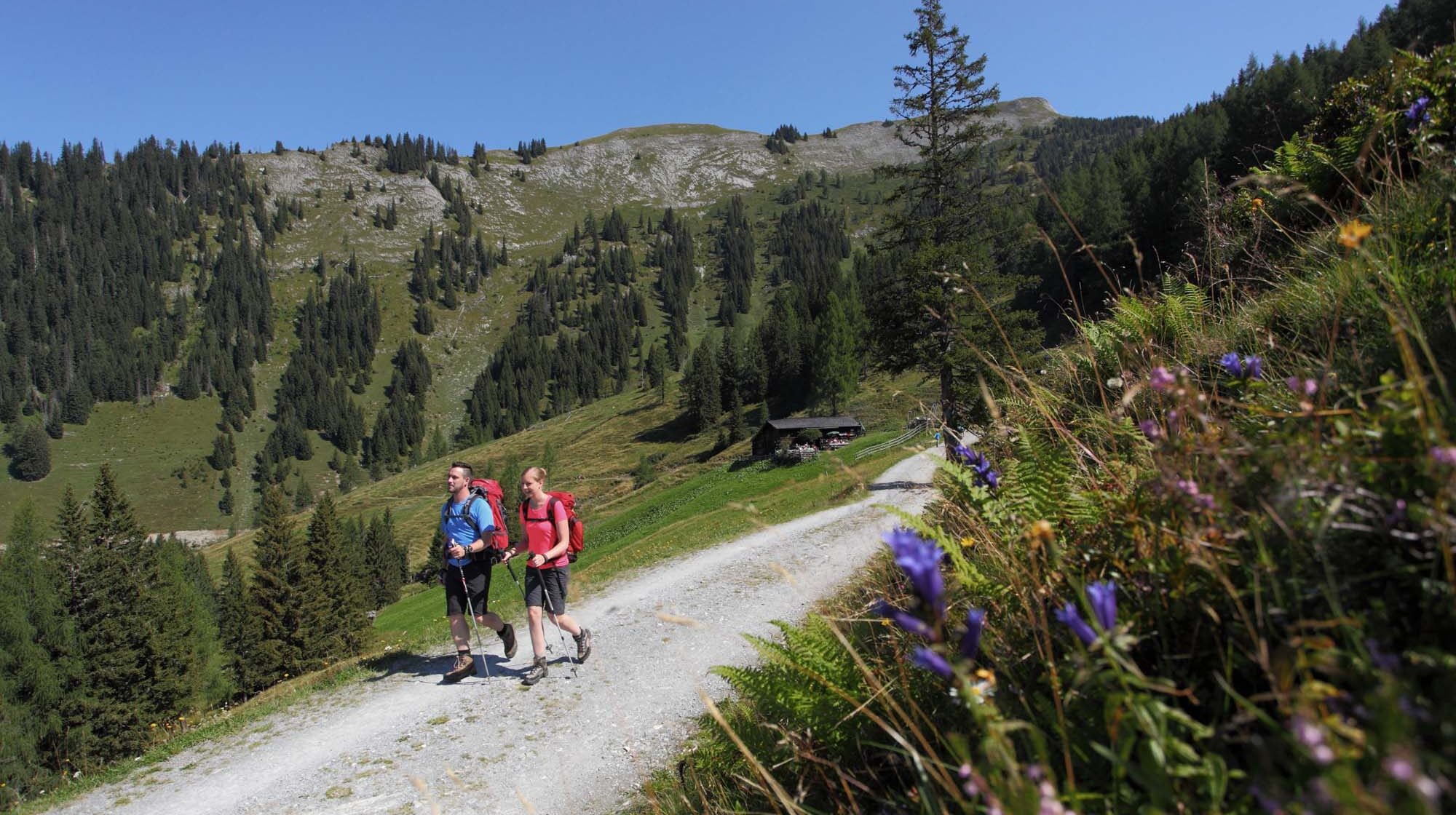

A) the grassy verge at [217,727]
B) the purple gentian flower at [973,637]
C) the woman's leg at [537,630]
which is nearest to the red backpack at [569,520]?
the woman's leg at [537,630]

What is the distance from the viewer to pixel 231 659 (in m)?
49.6

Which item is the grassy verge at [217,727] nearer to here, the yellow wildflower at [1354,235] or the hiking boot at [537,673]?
the hiking boot at [537,673]

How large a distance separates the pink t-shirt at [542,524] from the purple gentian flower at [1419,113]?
7.57 meters

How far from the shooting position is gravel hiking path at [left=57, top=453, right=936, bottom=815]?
6254 millimetres

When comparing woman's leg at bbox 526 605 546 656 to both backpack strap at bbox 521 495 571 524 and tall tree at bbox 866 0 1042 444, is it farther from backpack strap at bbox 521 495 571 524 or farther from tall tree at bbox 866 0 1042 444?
tall tree at bbox 866 0 1042 444

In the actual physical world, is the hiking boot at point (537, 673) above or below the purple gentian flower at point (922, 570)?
below

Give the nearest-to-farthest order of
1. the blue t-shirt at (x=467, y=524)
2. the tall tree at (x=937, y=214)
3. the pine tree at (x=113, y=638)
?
the blue t-shirt at (x=467, y=524) → the tall tree at (x=937, y=214) → the pine tree at (x=113, y=638)

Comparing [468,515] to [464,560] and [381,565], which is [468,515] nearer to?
[464,560]

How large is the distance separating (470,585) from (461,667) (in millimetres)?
1111

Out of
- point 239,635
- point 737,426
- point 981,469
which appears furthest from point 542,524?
point 737,426

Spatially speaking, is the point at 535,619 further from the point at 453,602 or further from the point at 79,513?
the point at 79,513

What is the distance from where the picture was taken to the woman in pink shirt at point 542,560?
8234mm

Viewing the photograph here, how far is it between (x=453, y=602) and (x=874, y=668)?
733cm

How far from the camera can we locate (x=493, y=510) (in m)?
8.55
